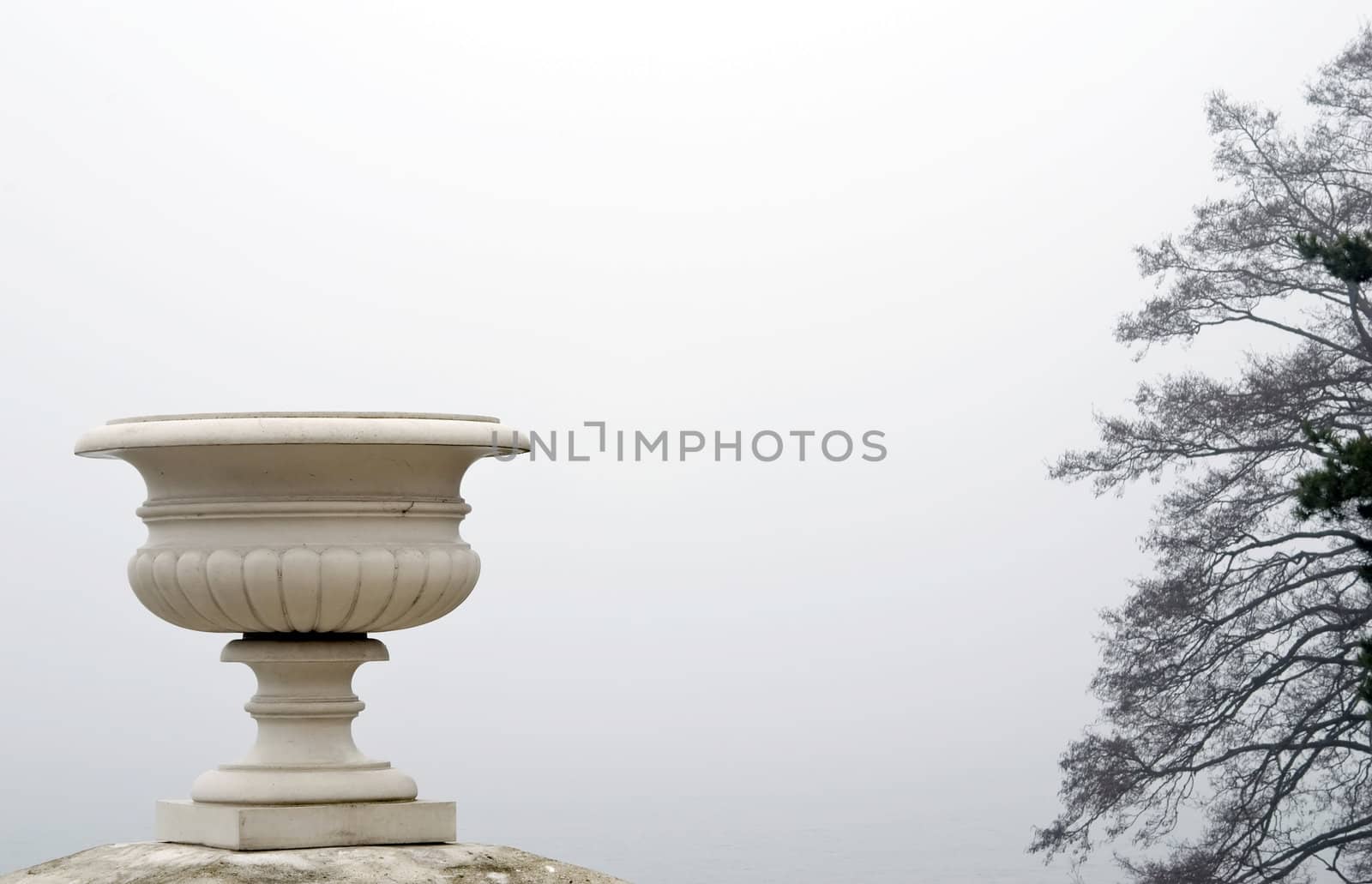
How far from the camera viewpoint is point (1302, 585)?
7789 millimetres

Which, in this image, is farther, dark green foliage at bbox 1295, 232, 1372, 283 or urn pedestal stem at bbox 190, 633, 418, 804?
dark green foliage at bbox 1295, 232, 1372, 283

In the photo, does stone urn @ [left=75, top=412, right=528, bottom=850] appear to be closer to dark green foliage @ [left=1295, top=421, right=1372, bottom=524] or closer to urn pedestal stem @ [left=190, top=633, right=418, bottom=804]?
urn pedestal stem @ [left=190, top=633, right=418, bottom=804]

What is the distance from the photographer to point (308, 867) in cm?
261

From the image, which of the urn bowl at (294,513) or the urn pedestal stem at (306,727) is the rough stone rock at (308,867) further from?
the urn bowl at (294,513)

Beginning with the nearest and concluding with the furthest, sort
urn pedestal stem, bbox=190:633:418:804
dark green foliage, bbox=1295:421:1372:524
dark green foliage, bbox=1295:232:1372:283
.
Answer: urn pedestal stem, bbox=190:633:418:804 < dark green foliage, bbox=1295:421:1372:524 < dark green foliage, bbox=1295:232:1372:283

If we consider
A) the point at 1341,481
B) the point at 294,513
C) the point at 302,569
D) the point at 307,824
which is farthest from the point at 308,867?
the point at 1341,481

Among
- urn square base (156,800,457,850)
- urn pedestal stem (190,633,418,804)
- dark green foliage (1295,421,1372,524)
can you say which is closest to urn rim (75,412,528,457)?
urn pedestal stem (190,633,418,804)

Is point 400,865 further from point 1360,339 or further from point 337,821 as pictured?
point 1360,339

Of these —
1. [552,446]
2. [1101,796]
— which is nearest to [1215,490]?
[1101,796]

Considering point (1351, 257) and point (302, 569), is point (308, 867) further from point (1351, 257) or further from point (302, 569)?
point (1351, 257)

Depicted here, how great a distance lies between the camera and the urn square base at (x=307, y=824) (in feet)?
8.91

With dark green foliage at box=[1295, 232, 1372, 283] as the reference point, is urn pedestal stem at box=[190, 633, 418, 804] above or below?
below

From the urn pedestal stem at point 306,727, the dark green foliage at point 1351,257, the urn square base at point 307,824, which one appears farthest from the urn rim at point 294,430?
the dark green foliage at point 1351,257

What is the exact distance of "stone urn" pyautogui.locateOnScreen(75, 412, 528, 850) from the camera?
8.91 ft
